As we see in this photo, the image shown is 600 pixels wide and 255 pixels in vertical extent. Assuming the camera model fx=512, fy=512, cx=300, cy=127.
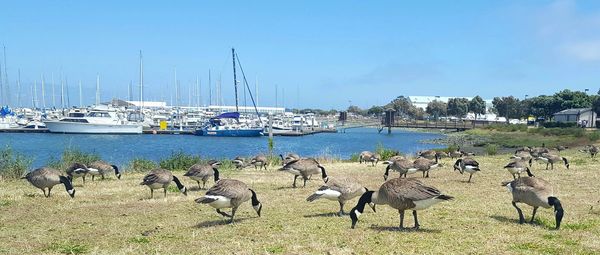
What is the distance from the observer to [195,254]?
9422mm

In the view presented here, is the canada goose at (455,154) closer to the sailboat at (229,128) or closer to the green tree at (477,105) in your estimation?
the sailboat at (229,128)

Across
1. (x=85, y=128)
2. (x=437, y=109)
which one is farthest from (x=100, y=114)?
(x=437, y=109)

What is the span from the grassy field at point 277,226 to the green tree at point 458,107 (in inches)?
6224

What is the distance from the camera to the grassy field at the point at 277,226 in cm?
983

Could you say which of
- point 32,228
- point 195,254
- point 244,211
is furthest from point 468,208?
point 32,228

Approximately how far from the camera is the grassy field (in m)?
9.83

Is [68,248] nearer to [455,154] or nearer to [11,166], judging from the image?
[11,166]

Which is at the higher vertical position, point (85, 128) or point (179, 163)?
point (179, 163)

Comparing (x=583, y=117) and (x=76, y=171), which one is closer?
(x=76, y=171)

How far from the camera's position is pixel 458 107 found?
17112cm

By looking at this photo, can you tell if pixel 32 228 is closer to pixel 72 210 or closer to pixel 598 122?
pixel 72 210

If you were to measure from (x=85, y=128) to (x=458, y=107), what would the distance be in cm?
11756

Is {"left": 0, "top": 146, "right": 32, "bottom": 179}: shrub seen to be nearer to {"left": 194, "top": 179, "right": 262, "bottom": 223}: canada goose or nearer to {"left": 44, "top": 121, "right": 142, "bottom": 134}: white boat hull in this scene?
{"left": 194, "top": 179, "right": 262, "bottom": 223}: canada goose

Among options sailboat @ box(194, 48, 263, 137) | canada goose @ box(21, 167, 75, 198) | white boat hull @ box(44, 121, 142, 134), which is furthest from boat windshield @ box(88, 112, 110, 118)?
canada goose @ box(21, 167, 75, 198)
